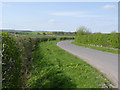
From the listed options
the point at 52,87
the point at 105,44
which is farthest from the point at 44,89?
the point at 105,44

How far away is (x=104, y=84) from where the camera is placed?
20.7ft

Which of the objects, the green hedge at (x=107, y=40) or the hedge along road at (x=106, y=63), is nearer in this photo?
the hedge along road at (x=106, y=63)

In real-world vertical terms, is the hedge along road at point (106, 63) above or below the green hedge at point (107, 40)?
below

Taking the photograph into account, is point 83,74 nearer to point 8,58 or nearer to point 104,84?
point 104,84

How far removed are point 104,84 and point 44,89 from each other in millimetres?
2204

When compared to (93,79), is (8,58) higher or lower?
higher

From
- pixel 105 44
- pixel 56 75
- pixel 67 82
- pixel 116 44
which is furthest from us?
pixel 105 44

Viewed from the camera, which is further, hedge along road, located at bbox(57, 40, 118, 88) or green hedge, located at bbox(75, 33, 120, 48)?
green hedge, located at bbox(75, 33, 120, 48)

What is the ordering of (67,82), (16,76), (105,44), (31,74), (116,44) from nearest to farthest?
(67,82) < (16,76) < (31,74) < (116,44) < (105,44)

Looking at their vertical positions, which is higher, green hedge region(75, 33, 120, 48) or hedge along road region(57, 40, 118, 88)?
green hedge region(75, 33, 120, 48)

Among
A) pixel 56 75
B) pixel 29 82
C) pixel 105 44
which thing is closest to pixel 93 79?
pixel 56 75

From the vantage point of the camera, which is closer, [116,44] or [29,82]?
[29,82]

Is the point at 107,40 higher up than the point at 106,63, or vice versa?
the point at 107,40

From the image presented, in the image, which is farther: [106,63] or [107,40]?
[107,40]
